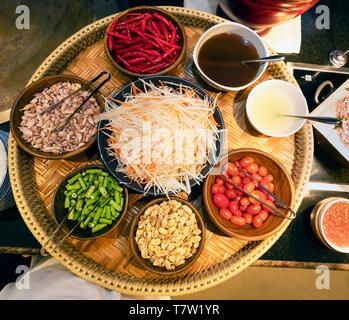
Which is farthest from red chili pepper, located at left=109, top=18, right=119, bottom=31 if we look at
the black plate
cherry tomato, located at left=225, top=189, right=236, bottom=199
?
cherry tomato, located at left=225, top=189, right=236, bottom=199

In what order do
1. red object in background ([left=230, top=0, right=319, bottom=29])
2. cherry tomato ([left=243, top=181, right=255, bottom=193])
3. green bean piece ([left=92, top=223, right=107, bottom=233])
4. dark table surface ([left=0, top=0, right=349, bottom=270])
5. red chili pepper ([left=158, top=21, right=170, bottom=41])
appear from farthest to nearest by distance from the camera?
Answer: 1. dark table surface ([left=0, top=0, right=349, bottom=270])
2. red chili pepper ([left=158, top=21, right=170, bottom=41])
3. cherry tomato ([left=243, top=181, right=255, bottom=193])
4. green bean piece ([left=92, top=223, right=107, bottom=233])
5. red object in background ([left=230, top=0, right=319, bottom=29])

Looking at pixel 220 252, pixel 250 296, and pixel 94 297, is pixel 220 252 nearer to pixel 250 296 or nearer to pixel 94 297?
pixel 94 297

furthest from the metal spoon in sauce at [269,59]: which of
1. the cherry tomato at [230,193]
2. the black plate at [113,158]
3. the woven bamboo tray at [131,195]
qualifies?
the cherry tomato at [230,193]

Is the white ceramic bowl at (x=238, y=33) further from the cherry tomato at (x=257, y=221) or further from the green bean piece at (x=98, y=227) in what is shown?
the green bean piece at (x=98, y=227)

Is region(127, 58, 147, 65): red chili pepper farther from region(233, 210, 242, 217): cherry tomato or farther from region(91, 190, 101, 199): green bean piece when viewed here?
region(233, 210, 242, 217): cherry tomato

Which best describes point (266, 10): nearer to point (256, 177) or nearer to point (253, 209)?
point (256, 177)

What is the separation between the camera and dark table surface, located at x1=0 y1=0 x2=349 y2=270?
2.66 metres

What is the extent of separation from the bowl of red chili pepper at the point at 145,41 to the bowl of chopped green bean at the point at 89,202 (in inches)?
33.2

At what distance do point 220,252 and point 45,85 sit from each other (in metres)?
1.79

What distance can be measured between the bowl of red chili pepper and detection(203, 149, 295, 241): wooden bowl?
855 millimetres

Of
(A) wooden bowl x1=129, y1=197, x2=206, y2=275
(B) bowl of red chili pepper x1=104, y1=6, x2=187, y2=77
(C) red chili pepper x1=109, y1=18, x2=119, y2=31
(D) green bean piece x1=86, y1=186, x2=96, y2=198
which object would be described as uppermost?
(C) red chili pepper x1=109, y1=18, x2=119, y2=31

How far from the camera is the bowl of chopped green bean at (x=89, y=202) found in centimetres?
212

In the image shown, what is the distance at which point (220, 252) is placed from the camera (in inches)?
91.5

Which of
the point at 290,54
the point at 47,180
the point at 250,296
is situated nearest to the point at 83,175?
the point at 47,180
